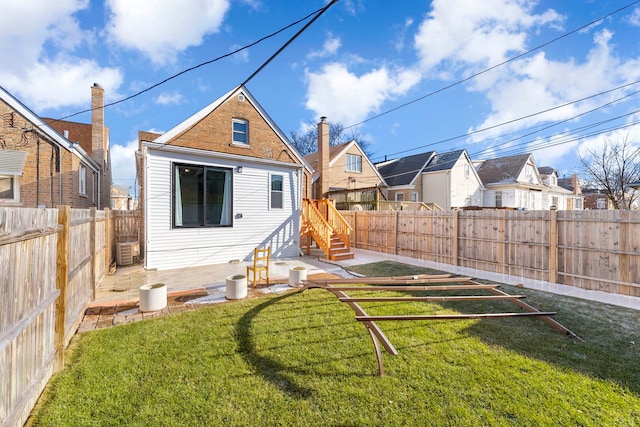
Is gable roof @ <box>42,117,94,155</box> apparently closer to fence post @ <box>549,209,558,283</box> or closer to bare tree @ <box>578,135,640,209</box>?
fence post @ <box>549,209,558,283</box>

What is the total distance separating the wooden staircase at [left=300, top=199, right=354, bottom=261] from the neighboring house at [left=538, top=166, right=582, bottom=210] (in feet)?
82.7

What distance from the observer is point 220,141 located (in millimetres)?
10508

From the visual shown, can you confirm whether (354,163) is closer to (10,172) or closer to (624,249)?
(624,249)

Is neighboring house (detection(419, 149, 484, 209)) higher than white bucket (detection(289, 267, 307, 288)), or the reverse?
neighboring house (detection(419, 149, 484, 209))

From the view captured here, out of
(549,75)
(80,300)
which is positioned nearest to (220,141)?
(80,300)

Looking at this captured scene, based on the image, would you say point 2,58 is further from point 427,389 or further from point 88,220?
point 427,389

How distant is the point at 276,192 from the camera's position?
10.8 metres

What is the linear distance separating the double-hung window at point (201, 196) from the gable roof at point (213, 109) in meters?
1.40

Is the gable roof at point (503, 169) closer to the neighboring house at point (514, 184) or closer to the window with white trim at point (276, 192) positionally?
the neighboring house at point (514, 184)

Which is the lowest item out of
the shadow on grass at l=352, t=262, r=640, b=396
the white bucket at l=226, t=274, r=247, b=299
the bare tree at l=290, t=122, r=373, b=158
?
the shadow on grass at l=352, t=262, r=640, b=396

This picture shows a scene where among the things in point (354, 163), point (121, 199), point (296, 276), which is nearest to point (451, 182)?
point (354, 163)

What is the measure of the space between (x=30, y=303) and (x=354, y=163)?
70.2ft

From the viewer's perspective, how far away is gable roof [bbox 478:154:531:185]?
80.8 feet

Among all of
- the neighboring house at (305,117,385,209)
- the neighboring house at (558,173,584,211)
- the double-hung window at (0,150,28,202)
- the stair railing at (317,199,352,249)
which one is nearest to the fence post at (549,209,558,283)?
the stair railing at (317,199,352,249)
